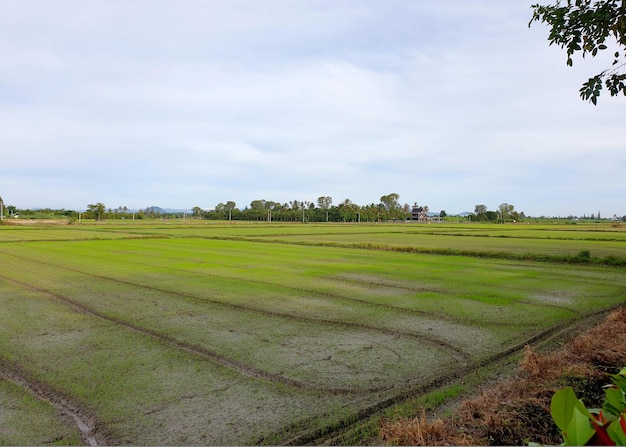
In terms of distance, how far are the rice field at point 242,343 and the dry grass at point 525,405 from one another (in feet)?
2.98

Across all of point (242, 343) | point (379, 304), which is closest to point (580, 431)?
point (242, 343)

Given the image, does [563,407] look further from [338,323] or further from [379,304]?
[379,304]

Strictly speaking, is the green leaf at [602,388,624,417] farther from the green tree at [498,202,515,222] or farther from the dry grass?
the green tree at [498,202,515,222]

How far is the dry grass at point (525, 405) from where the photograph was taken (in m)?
3.59

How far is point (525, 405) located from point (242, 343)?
173 inches

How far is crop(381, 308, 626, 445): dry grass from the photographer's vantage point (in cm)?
359

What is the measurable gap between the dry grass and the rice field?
2.98ft

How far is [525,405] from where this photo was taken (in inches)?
163

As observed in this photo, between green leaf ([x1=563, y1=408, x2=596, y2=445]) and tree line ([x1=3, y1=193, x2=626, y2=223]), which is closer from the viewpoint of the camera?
green leaf ([x1=563, y1=408, x2=596, y2=445])

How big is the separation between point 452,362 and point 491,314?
3.60 meters

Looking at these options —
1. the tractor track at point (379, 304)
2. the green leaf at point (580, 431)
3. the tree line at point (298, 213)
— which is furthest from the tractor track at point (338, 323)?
the tree line at point (298, 213)

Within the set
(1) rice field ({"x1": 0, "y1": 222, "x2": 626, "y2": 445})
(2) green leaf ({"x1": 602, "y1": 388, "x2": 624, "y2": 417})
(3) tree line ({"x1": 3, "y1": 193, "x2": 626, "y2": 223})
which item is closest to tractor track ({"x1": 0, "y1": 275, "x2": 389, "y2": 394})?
(1) rice field ({"x1": 0, "y1": 222, "x2": 626, "y2": 445})

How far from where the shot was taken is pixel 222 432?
13.8 feet

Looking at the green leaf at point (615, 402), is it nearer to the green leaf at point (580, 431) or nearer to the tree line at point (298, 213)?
the green leaf at point (580, 431)
